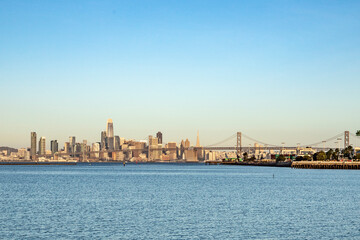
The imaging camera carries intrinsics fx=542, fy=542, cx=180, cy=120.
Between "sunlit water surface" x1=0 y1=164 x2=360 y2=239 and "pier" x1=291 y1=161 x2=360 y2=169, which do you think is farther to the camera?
"pier" x1=291 y1=161 x2=360 y2=169

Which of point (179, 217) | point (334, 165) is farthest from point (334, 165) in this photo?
point (179, 217)

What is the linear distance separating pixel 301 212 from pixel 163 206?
1198 centimetres

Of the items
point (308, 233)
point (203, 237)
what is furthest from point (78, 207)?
point (308, 233)

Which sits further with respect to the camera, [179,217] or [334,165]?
[334,165]

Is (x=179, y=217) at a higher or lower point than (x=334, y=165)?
higher

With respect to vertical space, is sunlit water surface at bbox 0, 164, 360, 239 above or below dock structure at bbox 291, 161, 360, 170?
above

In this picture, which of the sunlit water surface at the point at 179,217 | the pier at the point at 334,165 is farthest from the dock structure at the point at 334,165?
the sunlit water surface at the point at 179,217

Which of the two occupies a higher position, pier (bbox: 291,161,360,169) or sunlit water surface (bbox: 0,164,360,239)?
sunlit water surface (bbox: 0,164,360,239)

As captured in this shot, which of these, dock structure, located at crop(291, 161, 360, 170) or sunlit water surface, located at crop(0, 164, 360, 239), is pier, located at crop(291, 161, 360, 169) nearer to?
dock structure, located at crop(291, 161, 360, 170)

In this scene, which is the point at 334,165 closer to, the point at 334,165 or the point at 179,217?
the point at 334,165

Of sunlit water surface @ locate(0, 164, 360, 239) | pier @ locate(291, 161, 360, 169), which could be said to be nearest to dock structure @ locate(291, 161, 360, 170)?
pier @ locate(291, 161, 360, 169)

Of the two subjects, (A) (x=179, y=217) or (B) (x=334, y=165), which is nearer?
(A) (x=179, y=217)

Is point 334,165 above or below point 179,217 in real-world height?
below

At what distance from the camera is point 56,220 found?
37250 mm
